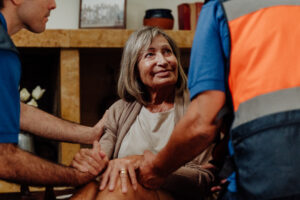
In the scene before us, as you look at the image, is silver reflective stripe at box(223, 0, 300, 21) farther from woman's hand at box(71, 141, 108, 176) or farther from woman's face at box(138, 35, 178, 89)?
woman's face at box(138, 35, 178, 89)

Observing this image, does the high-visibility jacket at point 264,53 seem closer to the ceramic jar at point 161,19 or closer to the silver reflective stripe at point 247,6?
the silver reflective stripe at point 247,6

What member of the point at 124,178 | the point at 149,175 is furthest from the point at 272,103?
the point at 124,178

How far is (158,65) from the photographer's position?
201 centimetres

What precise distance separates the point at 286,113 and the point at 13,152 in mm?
878

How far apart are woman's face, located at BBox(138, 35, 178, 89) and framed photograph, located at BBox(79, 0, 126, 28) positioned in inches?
34.8

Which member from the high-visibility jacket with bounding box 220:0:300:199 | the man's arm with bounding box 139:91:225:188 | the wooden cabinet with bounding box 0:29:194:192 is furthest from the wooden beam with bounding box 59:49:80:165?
the high-visibility jacket with bounding box 220:0:300:199

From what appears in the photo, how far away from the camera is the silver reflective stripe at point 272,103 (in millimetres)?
916

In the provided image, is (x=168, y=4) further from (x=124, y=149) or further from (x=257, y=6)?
(x=257, y=6)

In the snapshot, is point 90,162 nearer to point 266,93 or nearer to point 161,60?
point 161,60

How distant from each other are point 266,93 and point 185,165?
0.92 metres

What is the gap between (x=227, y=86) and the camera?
1027 mm

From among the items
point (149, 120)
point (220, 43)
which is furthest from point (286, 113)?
point (149, 120)

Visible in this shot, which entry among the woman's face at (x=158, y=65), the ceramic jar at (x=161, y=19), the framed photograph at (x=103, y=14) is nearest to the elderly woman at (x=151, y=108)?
the woman's face at (x=158, y=65)

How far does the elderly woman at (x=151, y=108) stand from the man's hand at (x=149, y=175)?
23 centimetres
